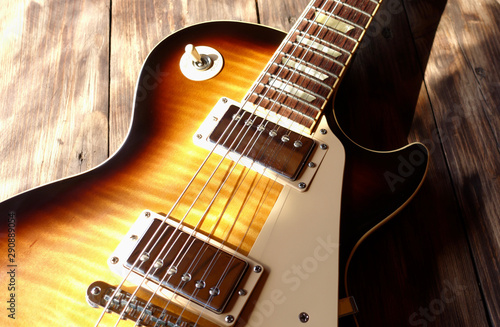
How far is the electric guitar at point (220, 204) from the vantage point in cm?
60

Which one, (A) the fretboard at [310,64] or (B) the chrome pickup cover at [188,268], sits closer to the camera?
(B) the chrome pickup cover at [188,268]

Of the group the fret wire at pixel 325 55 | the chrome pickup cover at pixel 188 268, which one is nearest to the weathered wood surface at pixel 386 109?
the fret wire at pixel 325 55

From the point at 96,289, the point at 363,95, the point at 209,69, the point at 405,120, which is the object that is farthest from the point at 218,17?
the point at 96,289

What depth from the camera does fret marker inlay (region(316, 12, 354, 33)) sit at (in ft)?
2.83

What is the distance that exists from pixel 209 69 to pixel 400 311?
648 millimetres

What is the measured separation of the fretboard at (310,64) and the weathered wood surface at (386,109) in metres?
0.20

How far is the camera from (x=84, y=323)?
578mm

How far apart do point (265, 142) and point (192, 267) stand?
26 centimetres

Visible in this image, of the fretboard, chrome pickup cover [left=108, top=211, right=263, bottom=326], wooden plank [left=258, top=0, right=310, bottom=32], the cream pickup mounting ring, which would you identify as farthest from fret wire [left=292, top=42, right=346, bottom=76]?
chrome pickup cover [left=108, top=211, right=263, bottom=326]

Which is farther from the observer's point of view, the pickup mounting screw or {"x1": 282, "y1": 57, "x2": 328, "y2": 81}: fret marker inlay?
{"x1": 282, "y1": 57, "x2": 328, "y2": 81}: fret marker inlay

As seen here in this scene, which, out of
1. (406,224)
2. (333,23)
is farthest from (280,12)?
(406,224)

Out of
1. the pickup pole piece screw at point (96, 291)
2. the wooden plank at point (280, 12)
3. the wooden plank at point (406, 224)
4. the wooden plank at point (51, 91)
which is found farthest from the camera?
the wooden plank at point (280, 12)

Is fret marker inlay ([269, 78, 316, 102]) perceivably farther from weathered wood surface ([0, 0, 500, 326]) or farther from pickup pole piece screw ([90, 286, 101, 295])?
pickup pole piece screw ([90, 286, 101, 295])

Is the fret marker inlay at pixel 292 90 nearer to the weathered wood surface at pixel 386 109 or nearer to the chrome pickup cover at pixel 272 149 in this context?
the chrome pickup cover at pixel 272 149
